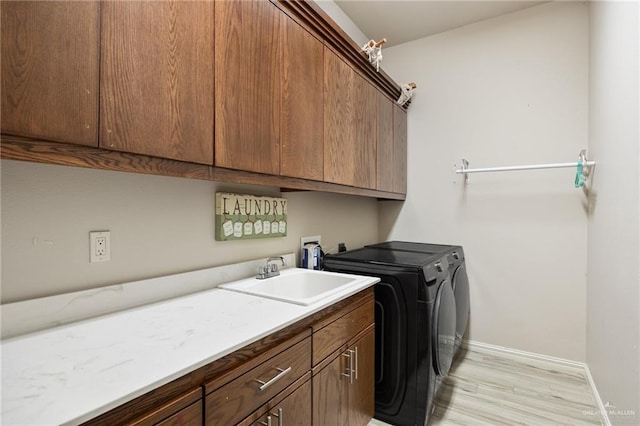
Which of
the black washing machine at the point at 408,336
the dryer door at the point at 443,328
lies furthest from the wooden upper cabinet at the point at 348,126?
the dryer door at the point at 443,328

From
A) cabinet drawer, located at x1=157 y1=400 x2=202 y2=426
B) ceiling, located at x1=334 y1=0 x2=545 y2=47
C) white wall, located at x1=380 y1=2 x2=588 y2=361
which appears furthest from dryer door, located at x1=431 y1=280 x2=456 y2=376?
ceiling, located at x1=334 y1=0 x2=545 y2=47

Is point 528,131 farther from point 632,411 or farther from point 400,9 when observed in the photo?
point 632,411

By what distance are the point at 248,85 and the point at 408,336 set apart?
5.07 ft

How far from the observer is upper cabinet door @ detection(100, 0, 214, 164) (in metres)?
0.88

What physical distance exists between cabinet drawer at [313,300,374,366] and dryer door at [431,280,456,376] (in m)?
0.38

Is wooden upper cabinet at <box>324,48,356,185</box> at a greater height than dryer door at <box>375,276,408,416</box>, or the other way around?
wooden upper cabinet at <box>324,48,356,185</box>

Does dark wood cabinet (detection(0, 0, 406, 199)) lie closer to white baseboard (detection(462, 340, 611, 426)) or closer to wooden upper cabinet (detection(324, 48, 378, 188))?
wooden upper cabinet (detection(324, 48, 378, 188))

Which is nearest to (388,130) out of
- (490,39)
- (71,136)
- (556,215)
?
(490,39)

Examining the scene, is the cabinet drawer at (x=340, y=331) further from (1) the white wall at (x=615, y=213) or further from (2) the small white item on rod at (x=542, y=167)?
(2) the small white item on rod at (x=542, y=167)

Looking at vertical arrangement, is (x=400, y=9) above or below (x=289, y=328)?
above

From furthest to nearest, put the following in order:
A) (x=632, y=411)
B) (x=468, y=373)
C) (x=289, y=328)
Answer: (x=468, y=373) < (x=632, y=411) < (x=289, y=328)

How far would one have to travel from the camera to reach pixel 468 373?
93.0 inches

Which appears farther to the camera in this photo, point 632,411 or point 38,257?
point 632,411

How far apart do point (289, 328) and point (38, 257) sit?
0.84 m
